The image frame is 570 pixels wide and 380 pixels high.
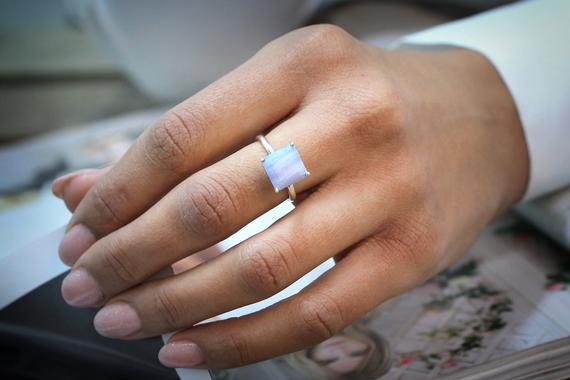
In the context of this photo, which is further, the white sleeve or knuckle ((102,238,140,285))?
the white sleeve

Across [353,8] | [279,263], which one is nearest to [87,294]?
[279,263]

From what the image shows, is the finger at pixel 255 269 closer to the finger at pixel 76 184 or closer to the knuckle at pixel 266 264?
the knuckle at pixel 266 264

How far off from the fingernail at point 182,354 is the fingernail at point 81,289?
0.23 ft

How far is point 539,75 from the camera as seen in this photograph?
54 cm

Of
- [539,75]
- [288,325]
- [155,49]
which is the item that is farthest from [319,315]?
[155,49]

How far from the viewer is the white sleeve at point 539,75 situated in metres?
0.54

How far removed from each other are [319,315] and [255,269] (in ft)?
0.20

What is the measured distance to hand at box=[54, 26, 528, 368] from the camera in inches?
15.0

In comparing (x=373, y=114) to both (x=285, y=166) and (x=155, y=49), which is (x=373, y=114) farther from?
(x=155, y=49)

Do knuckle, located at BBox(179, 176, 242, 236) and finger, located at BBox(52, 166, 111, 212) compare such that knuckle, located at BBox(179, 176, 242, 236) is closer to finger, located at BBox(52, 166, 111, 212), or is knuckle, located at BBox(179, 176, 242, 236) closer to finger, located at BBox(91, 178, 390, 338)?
finger, located at BBox(91, 178, 390, 338)

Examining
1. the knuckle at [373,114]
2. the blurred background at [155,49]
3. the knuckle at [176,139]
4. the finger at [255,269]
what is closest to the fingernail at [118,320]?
the finger at [255,269]

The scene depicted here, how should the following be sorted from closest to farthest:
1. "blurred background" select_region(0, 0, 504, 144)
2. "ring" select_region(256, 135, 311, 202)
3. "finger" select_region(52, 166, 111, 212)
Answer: "ring" select_region(256, 135, 311, 202), "finger" select_region(52, 166, 111, 212), "blurred background" select_region(0, 0, 504, 144)

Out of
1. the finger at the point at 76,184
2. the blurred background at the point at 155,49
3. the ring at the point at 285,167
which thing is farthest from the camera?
the blurred background at the point at 155,49

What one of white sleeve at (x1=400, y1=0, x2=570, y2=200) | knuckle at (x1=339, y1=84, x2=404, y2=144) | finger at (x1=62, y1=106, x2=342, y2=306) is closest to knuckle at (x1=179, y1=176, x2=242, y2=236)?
finger at (x1=62, y1=106, x2=342, y2=306)
